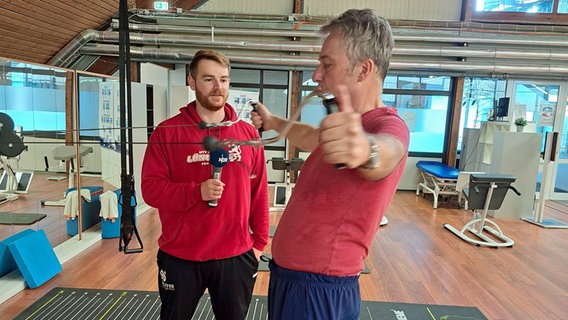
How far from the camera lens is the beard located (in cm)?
153

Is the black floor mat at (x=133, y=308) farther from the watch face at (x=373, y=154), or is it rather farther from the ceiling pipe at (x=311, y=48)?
the ceiling pipe at (x=311, y=48)

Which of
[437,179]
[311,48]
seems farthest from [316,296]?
[437,179]

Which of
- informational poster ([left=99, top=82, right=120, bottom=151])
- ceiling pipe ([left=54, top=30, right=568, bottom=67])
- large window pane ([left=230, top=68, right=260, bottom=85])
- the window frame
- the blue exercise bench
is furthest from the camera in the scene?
large window pane ([left=230, top=68, right=260, bottom=85])

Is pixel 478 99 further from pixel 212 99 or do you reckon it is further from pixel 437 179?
pixel 212 99

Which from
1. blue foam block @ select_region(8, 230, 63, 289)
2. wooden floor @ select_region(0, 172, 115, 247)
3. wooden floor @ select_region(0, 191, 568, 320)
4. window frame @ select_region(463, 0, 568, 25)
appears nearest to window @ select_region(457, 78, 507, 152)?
window frame @ select_region(463, 0, 568, 25)

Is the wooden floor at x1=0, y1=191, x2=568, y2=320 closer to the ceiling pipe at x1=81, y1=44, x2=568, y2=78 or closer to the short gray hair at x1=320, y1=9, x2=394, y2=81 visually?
the short gray hair at x1=320, y1=9, x2=394, y2=81

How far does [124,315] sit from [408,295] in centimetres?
217

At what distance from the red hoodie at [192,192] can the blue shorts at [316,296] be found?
0.61 m

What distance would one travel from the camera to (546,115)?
6305mm

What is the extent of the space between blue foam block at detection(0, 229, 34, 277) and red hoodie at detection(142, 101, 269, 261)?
6.99ft

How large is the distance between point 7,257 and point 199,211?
239cm

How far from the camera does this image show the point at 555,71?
596 centimetres

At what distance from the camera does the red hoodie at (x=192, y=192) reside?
1456 mm

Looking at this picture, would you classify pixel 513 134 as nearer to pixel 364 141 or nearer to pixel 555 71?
pixel 555 71
